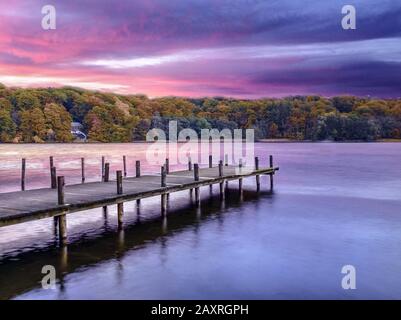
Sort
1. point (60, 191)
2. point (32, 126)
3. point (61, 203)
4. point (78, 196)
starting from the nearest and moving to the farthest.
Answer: point (61, 203), point (60, 191), point (78, 196), point (32, 126)

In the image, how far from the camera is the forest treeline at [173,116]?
12888 cm

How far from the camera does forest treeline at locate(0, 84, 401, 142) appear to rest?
128875 millimetres

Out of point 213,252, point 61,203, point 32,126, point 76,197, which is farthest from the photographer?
point 32,126

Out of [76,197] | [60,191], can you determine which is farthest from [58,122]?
[60,191]

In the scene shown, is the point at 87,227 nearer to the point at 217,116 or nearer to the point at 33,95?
the point at 33,95

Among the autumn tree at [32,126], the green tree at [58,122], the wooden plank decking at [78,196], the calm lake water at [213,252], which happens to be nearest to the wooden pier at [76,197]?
the wooden plank decking at [78,196]

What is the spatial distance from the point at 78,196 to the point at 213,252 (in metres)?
5.79

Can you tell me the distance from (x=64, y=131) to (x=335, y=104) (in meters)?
96.3

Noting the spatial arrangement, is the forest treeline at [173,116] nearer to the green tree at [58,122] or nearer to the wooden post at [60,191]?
the green tree at [58,122]

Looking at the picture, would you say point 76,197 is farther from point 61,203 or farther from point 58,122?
point 58,122

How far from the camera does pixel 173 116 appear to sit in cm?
14975

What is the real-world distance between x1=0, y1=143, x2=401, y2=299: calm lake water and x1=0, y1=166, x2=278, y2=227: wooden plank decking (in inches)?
61.2

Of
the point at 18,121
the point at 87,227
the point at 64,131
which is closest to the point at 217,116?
the point at 64,131

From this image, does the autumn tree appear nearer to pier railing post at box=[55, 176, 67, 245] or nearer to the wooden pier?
the wooden pier
